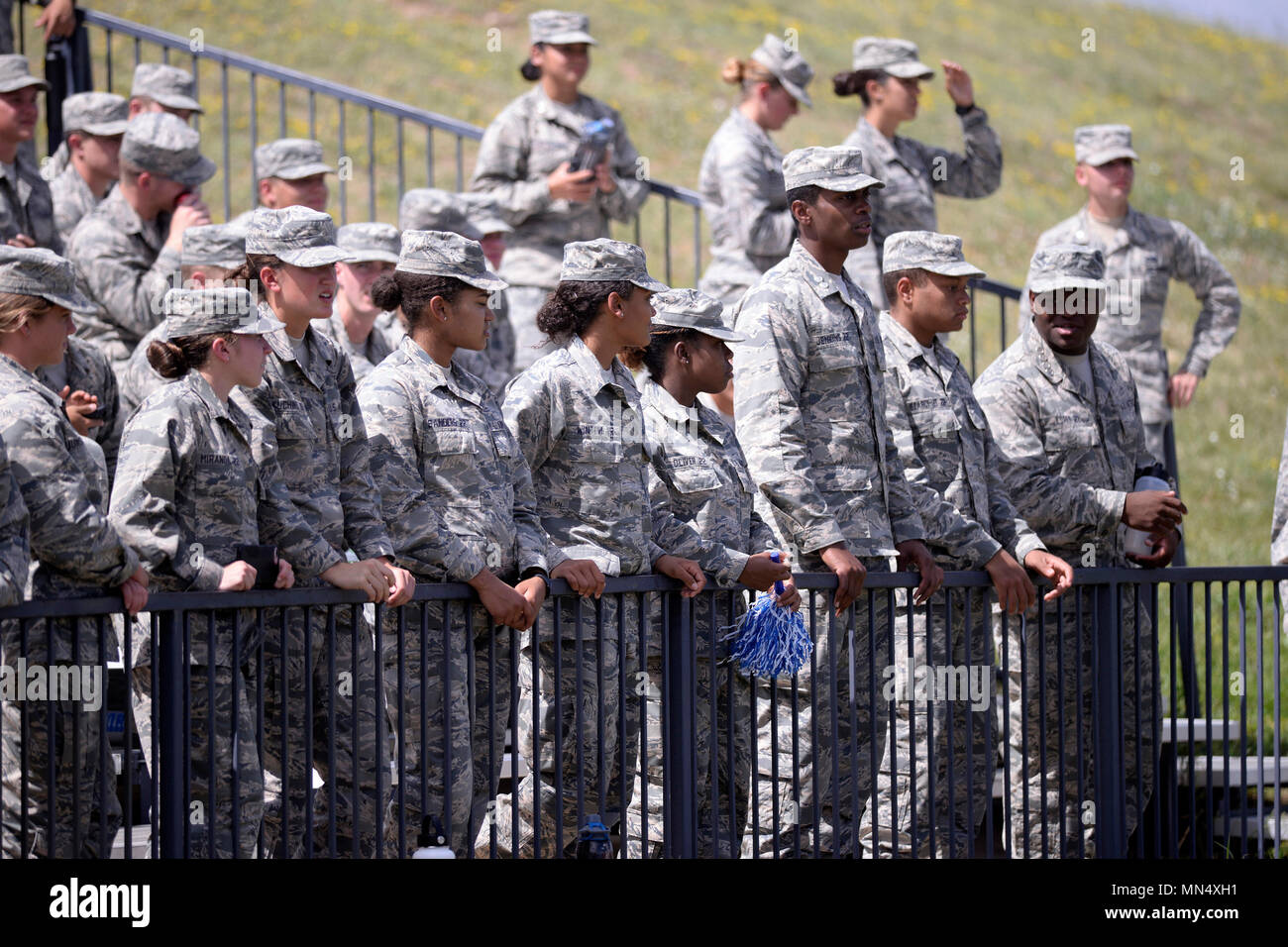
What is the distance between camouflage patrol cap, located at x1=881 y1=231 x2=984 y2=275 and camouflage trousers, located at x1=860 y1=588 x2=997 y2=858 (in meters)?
1.32

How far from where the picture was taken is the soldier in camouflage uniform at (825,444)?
7008 mm

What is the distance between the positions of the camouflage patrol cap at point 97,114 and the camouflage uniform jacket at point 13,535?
16.4ft

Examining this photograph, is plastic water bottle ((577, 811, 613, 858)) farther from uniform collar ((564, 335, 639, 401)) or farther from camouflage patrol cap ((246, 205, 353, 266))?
camouflage patrol cap ((246, 205, 353, 266))

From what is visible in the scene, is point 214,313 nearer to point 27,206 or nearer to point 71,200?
point 27,206

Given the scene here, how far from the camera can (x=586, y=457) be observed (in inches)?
269

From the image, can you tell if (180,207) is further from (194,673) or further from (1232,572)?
(1232,572)

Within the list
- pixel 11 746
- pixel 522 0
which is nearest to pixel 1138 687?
pixel 11 746

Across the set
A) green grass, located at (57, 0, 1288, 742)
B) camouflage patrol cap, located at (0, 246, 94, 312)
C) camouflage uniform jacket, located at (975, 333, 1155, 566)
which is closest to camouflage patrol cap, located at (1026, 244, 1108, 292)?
camouflage uniform jacket, located at (975, 333, 1155, 566)

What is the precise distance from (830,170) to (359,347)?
2.51 m

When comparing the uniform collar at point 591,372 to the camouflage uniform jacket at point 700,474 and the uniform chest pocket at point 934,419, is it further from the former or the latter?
the uniform chest pocket at point 934,419

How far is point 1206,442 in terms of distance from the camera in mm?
19875

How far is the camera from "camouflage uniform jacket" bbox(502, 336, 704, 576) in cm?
679
